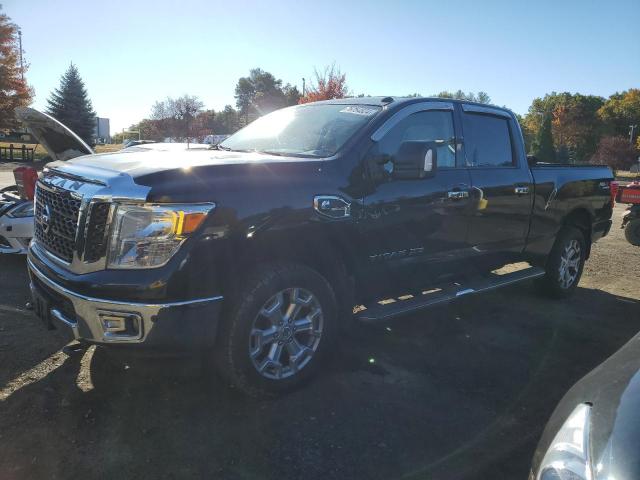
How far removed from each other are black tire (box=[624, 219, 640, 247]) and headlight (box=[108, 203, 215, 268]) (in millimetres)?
9784

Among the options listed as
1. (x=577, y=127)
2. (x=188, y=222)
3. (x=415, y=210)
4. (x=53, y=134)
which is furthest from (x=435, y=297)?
(x=577, y=127)

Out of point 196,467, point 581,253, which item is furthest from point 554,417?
point 581,253

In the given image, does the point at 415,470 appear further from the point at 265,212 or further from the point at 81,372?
the point at 81,372

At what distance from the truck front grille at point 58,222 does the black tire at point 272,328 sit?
105cm

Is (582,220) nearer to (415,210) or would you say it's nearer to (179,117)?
(415,210)

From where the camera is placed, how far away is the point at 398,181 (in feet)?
12.2

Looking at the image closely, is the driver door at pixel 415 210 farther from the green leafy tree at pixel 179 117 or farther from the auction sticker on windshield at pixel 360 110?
the green leafy tree at pixel 179 117

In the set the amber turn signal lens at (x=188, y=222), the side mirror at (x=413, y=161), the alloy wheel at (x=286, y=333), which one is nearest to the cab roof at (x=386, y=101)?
the side mirror at (x=413, y=161)

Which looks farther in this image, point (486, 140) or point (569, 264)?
point (569, 264)

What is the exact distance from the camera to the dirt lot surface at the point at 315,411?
8.68 ft

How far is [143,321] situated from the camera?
2691 millimetres

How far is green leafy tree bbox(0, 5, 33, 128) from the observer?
32312mm

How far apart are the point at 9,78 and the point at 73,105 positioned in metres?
7.46

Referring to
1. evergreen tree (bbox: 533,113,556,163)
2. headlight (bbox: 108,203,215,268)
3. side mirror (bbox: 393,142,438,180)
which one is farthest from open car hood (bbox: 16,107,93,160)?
evergreen tree (bbox: 533,113,556,163)
